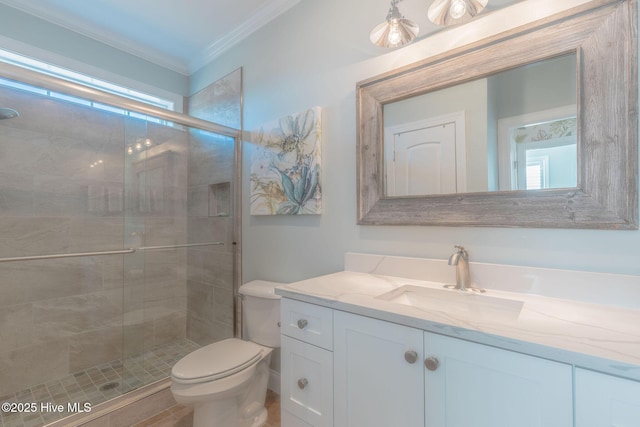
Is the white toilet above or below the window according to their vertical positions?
below

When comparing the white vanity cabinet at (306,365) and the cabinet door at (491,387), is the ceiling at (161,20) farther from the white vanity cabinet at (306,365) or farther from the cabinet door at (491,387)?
the cabinet door at (491,387)

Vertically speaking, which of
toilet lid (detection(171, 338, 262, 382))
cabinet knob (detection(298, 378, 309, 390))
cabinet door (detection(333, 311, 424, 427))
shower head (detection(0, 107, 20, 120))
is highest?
shower head (detection(0, 107, 20, 120))

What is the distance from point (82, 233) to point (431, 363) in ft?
7.95

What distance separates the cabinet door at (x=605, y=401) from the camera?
0.58m

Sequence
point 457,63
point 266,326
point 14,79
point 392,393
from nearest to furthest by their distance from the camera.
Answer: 1. point 392,393
2. point 457,63
3. point 14,79
4. point 266,326

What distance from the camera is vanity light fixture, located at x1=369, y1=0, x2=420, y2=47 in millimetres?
1252

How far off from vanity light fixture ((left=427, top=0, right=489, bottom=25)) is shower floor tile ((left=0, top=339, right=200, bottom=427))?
246 centimetres

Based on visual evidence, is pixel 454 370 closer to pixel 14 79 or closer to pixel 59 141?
pixel 14 79

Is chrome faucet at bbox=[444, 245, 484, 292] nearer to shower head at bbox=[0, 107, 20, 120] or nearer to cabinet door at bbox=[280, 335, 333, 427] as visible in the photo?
cabinet door at bbox=[280, 335, 333, 427]

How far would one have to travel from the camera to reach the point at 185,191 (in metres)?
2.41

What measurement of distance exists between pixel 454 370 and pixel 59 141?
2.66 m

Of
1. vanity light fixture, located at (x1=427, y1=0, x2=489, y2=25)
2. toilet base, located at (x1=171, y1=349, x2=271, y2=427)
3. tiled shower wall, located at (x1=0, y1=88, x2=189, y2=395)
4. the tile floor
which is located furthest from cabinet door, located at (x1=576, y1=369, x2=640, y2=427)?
tiled shower wall, located at (x1=0, y1=88, x2=189, y2=395)

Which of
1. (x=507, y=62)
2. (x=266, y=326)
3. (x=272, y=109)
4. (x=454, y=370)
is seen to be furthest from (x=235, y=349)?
(x=507, y=62)

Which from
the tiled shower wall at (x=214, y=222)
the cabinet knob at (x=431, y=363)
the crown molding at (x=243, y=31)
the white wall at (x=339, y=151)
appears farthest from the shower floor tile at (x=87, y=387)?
the crown molding at (x=243, y=31)
